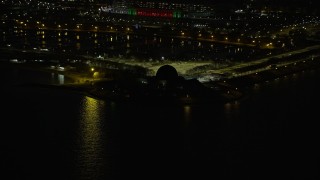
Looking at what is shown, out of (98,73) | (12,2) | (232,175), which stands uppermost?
(12,2)

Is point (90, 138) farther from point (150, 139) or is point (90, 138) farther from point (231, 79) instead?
point (231, 79)

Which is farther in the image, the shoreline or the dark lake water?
the shoreline

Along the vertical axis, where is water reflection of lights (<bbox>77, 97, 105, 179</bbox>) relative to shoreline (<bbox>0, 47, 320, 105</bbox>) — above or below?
below

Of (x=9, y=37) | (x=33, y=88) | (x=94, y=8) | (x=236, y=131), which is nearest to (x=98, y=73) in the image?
(x=33, y=88)

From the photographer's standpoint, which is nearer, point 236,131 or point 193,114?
point 236,131

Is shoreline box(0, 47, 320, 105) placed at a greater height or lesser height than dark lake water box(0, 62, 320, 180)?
greater

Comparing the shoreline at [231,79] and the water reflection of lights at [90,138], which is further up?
the shoreline at [231,79]

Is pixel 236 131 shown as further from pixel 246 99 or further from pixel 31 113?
pixel 31 113

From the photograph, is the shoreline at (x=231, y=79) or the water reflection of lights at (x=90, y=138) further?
the shoreline at (x=231, y=79)
